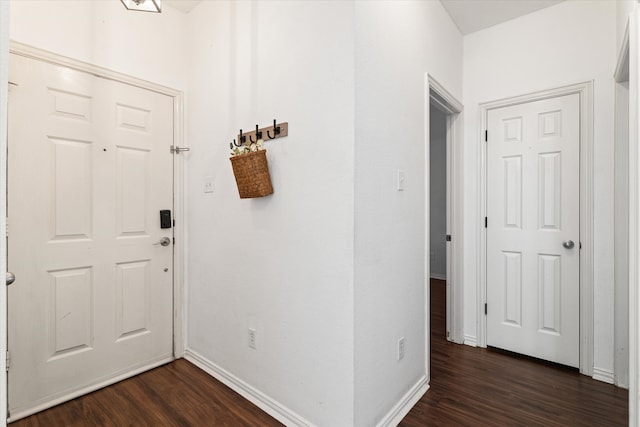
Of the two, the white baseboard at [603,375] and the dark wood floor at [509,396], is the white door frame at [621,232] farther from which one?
the dark wood floor at [509,396]

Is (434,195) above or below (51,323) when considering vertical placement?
above

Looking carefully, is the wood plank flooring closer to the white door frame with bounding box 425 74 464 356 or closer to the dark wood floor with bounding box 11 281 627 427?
the dark wood floor with bounding box 11 281 627 427

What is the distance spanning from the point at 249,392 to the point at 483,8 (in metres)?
3.20

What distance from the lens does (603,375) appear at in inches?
85.4

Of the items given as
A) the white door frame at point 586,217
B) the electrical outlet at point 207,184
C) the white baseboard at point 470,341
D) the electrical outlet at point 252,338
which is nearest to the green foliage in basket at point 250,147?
the electrical outlet at point 207,184

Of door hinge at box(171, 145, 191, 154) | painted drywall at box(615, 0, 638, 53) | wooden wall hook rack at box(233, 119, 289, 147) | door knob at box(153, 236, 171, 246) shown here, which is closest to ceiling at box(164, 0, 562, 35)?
painted drywall at box(615, 0, 638, 53)

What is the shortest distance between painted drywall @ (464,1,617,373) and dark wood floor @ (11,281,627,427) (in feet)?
1.24

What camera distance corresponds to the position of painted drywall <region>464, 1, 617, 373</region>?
2.16m

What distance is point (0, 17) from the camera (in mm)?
465

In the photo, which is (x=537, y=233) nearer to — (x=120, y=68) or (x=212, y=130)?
(x=212, y=130)

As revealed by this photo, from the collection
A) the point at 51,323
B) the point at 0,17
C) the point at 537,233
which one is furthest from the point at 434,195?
the point at 0,17

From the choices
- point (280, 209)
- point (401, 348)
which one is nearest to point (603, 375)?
point (401, 348)

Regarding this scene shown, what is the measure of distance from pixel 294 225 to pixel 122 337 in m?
1.54

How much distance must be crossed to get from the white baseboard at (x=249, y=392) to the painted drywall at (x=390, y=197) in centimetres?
43
